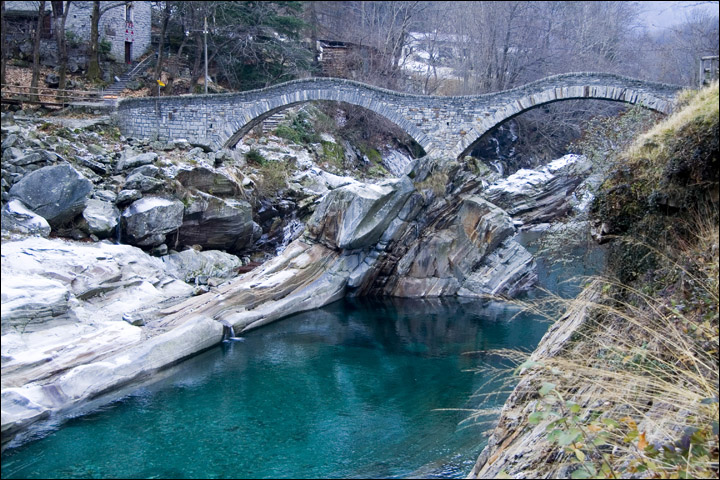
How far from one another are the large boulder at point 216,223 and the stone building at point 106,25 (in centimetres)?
1370

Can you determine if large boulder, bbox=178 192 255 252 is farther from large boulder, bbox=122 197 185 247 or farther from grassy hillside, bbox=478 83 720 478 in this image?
grassy hillside, bbox=478 83 720 478

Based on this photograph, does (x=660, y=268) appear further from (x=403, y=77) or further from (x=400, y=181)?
(x=403, y=77)

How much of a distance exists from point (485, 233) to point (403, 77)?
1673 centimetres

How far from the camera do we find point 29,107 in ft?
66.0

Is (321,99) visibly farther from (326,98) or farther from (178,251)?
(178,251)

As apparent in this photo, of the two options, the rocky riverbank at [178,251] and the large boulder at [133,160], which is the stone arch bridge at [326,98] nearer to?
the rocky riverbank at [178,251]

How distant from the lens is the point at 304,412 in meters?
9.72

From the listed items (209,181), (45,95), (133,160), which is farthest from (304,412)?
(45,95)

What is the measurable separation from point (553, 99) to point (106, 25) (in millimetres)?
19459

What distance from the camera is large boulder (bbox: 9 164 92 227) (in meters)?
13.6

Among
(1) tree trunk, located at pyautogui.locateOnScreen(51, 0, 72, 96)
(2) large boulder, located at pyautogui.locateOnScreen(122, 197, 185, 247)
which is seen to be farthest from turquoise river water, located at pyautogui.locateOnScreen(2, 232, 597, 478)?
(1) tree trunk, located at pyautogui.locateOnScreen(51, 0, 72, 96)

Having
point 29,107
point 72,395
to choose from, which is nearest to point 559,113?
point 29,107

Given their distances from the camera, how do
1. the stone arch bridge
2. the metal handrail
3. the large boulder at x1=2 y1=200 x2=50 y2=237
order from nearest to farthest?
the large boulder at x1=2 y1=200 x2=50 y2=237
the metal handrail
the stone arch bridge

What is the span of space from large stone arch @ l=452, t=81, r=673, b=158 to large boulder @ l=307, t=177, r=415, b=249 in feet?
20.4
